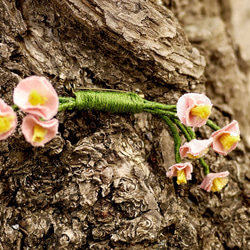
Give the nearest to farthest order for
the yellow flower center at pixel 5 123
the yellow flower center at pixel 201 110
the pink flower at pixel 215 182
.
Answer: the yellow flower center at pixel 5 123 → the yellow flower center at pixel 201 110 → the pink flower at pixel 215 182

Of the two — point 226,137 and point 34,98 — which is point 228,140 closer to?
point 226,137

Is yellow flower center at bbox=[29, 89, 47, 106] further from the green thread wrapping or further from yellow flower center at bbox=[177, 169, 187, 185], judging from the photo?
yellow flower center at bbox=[177, 169, 187, 185]

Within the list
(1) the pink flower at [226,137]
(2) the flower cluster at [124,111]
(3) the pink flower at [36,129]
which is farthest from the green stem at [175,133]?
(3) the pink flower at [36,129]

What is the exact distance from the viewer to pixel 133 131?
1069 mm

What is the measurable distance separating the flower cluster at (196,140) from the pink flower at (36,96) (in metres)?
0.35

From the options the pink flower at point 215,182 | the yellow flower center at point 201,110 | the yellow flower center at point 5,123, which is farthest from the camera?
the pink flower at point 215,182

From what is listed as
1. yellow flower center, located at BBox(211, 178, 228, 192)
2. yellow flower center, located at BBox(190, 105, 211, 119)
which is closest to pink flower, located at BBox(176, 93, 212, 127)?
yellow flower center, located at BBox(190, 105, 211, 119)

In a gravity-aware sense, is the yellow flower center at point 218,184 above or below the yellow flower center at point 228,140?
below

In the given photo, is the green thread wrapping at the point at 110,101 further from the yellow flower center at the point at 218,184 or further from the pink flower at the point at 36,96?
the yellow flower center at the point at 218,184

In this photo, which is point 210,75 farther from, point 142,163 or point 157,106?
point 142,163

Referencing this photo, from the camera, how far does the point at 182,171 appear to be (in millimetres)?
979

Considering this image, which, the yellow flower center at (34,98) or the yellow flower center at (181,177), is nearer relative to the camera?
the yellow flower center at (34,98)

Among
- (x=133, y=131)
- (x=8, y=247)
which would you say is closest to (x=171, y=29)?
(x=133, y=131)

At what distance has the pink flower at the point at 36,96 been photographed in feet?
2.63
